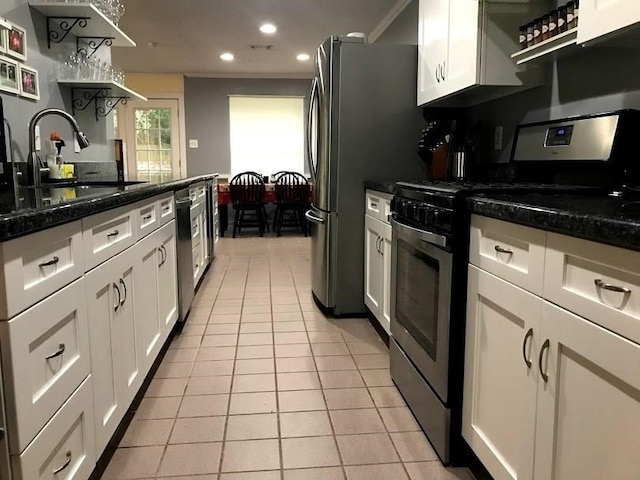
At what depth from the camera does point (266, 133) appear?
7977 mm

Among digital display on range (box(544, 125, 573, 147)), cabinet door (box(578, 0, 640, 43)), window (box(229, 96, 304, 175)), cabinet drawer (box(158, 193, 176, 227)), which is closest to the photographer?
cabinet door (box(578, 0, 640, 43))

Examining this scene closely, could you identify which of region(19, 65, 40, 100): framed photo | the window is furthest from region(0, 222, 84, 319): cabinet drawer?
the window

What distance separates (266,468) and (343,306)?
1680 millimetres

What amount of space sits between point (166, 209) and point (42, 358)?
156 cm

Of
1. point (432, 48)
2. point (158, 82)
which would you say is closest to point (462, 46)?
point (432, 48)

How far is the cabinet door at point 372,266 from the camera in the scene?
286 cm

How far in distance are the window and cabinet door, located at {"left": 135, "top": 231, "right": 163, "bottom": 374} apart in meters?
5.74

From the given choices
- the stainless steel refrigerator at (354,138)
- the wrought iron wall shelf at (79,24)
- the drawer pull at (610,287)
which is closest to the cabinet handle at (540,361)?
the drawer pull at (610,287)

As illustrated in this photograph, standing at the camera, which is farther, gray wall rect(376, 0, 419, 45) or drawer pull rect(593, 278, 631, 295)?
gray wall rect(376, 0, 419, 45)

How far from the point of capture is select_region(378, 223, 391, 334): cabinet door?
2.64 m

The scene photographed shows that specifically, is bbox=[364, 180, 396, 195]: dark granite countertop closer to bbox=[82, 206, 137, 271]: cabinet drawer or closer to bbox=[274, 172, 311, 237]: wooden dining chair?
bbox=[82, 206, 137, 271]: cabinet drawer

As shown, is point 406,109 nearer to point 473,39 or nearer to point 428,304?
point 473,39

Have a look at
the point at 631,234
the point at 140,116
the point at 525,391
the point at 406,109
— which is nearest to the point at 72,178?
the point at 406,109

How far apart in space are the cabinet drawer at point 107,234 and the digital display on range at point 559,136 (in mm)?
1649
